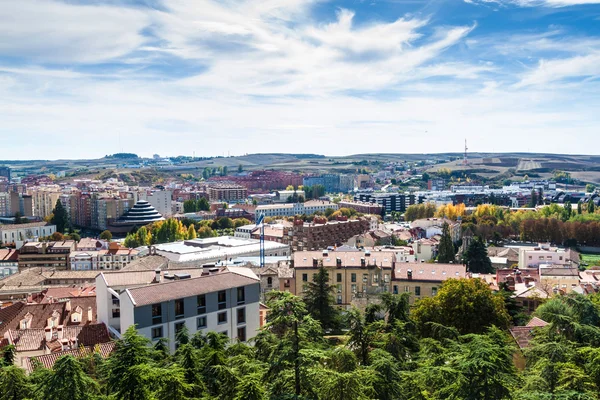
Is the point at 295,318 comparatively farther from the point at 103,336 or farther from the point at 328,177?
the point at 328,177

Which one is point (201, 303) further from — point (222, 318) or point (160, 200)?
point (160, 200)

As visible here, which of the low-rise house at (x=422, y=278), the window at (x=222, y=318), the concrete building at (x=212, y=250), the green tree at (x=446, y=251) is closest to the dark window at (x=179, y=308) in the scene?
the window at (x=222, y=318)

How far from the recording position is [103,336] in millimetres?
23766

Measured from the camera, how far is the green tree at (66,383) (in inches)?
518

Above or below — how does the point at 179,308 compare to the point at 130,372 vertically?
below

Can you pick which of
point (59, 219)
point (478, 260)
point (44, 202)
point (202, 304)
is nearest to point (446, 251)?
point (478, 260)

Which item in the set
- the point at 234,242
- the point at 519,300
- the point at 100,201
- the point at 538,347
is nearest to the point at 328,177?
the point at 100,201

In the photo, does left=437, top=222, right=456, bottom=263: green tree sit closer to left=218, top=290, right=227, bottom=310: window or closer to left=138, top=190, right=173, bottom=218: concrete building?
left=218, top=290, right=227, bottom=310: window

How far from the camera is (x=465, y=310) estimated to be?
996 inches

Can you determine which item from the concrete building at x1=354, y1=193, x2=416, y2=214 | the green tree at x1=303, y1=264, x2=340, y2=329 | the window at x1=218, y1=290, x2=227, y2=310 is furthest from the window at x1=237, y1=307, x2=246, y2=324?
the concrete building at x1=354, y1=193, x2=416, y2=214

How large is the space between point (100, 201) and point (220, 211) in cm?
2141

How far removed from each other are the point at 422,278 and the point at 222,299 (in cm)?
1474

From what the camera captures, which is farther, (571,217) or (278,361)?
(571,217)

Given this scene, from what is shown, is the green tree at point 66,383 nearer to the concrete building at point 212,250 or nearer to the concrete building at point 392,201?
the concrete building at point 212,250
